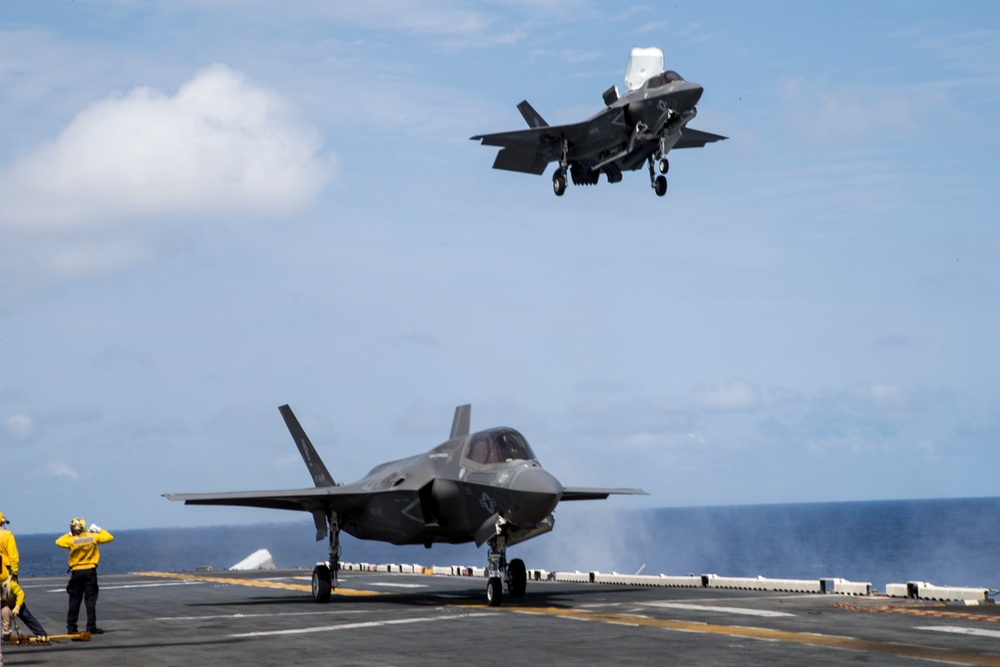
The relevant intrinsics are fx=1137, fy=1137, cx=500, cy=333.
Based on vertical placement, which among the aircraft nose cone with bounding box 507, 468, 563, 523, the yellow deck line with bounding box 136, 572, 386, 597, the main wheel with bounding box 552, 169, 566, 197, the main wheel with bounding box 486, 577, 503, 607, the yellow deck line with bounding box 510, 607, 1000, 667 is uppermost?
the main wheel with bounding box 552, 169, 566, 197

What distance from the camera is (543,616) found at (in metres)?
20.5

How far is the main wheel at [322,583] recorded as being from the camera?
25.9 metres

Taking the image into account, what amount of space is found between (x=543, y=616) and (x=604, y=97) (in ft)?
57.2

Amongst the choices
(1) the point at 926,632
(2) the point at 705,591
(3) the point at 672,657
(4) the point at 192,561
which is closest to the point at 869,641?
(1) the point at 926,632

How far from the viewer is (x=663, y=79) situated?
31.1 meters

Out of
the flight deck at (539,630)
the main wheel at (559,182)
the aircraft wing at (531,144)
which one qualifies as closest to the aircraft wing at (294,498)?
the flight deck at (539,630)

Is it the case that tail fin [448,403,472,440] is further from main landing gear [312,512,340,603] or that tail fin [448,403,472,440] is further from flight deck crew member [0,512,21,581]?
flight deck crew member [0,512,21,581]

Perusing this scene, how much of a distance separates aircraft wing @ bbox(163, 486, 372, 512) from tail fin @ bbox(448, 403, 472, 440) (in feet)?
8.15

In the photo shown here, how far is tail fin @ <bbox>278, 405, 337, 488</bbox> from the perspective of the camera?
31266mm

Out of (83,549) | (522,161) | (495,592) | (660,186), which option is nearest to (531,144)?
(522,161)

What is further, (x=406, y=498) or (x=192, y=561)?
(x=192, y=561)

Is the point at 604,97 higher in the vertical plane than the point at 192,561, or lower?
higher

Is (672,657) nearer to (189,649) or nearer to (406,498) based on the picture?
(189,649)

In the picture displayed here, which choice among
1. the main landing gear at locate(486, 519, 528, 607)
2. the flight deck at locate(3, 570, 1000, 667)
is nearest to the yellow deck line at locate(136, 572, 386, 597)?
the flight deck at locate(3, 570, 1000, 667)
